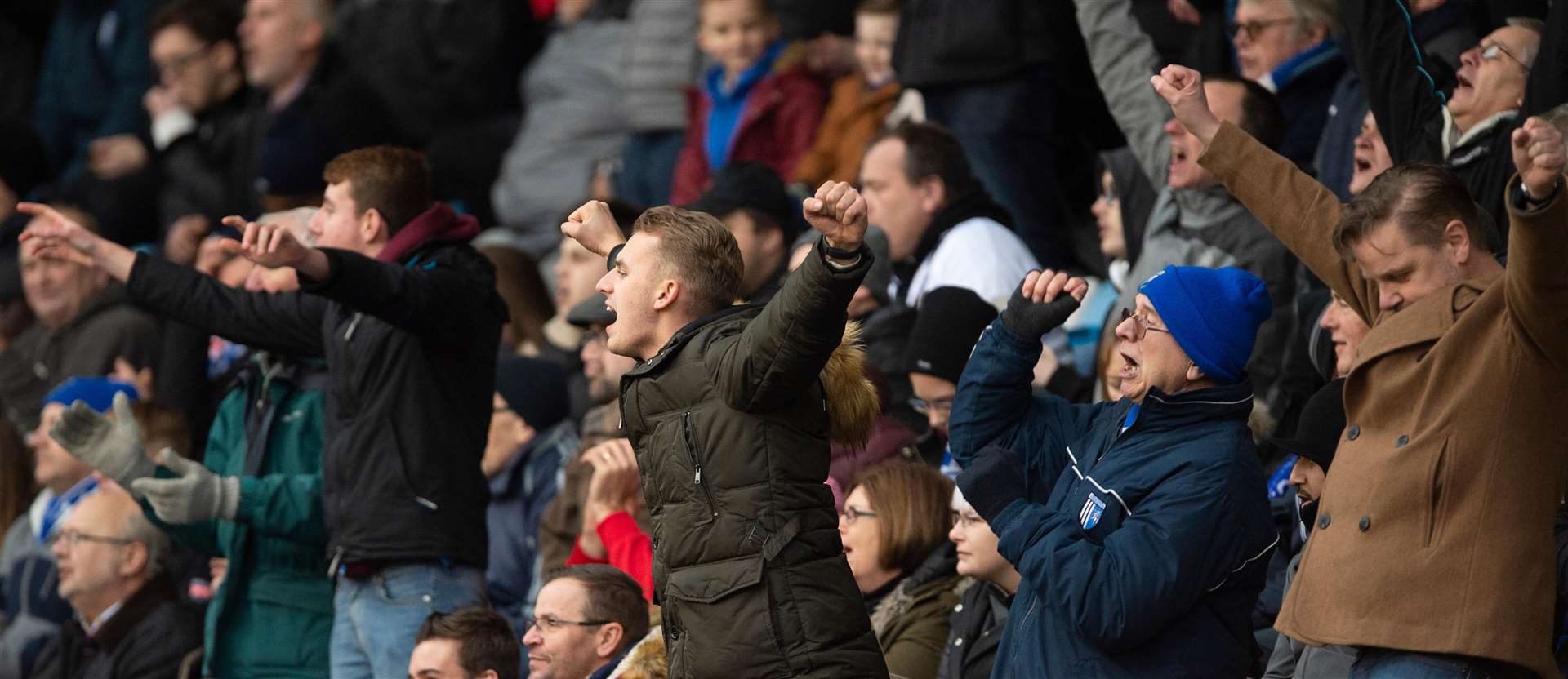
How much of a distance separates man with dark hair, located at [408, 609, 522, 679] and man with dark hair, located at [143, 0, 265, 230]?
5598 millimetres

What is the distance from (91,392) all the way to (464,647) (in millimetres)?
2576

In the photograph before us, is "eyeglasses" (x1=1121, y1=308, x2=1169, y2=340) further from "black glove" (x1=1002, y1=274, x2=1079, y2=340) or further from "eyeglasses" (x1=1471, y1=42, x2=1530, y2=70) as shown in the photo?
"eyeglasses" (x1=1471, y1=42, x2=1530, y2=70)

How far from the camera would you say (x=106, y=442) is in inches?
251

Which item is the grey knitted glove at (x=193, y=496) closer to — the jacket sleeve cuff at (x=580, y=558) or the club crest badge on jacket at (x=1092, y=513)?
the jacket sleeve cuff at (x=580, y=558)

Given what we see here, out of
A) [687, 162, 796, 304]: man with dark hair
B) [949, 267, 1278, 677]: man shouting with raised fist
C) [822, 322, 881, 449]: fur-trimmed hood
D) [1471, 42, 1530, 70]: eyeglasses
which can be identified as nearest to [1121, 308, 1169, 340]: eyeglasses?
[949, 267, 1278, 677]: man shouting with raised fist

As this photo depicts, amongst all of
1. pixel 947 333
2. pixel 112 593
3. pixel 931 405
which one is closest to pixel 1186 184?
pixel 947 333

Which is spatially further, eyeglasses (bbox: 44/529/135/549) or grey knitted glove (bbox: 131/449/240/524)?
eyeglasses (bbox: 44/529/135/549)

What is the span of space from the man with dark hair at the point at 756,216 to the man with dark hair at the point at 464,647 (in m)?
1.60

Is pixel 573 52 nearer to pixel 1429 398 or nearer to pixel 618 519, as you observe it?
pixel 618 519

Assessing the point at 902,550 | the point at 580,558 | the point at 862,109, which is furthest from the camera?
the point at 862,109

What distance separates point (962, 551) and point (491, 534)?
106 inches

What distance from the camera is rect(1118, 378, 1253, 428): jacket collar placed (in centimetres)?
444

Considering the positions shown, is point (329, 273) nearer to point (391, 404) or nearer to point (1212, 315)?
point (391, 404)

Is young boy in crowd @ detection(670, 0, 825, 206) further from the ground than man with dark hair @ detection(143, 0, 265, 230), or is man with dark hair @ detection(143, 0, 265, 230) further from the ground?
young boy in crowd @ detection(670, 0, 825, 206)
